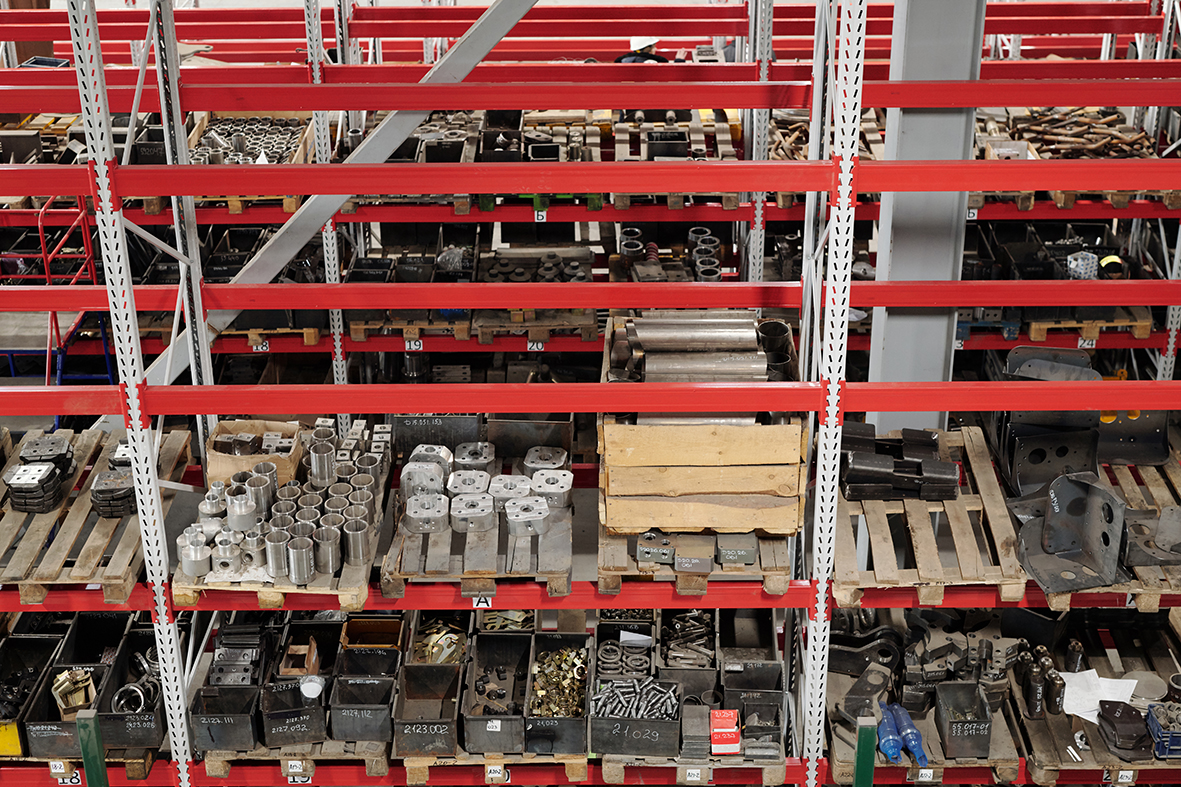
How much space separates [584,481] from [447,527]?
117 centimetres

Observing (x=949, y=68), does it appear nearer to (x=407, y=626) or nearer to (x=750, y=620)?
(x=750, y=620)

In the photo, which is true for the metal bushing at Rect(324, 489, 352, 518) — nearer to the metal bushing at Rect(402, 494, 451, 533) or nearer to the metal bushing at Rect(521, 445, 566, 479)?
the metal bushing at Rect(402, 494, 451, 533)

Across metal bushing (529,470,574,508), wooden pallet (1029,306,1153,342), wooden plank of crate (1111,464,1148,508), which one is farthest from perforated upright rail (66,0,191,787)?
wooden pallet (1029,306,1153,342)

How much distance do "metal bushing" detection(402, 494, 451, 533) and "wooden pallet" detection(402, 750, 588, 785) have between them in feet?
3.97

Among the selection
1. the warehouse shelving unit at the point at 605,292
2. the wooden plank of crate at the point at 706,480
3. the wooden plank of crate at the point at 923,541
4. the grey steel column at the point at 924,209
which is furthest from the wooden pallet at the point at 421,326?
the wooden plank of crate at the point at 923,541

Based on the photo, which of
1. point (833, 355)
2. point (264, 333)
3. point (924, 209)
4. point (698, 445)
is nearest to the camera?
point (833, 355)

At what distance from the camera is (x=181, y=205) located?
750 centimetres

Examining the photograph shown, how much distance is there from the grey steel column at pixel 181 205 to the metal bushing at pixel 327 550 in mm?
1626

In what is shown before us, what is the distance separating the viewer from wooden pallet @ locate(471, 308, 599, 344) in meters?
9.75

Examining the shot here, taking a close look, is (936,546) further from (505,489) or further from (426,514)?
(426,514)

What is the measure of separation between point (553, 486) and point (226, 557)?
5.83 ft

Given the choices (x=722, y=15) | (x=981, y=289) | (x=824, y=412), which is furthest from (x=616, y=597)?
(x=722, y=15)

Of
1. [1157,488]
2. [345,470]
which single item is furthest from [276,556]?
[1157,488]

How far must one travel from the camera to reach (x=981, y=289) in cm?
722
